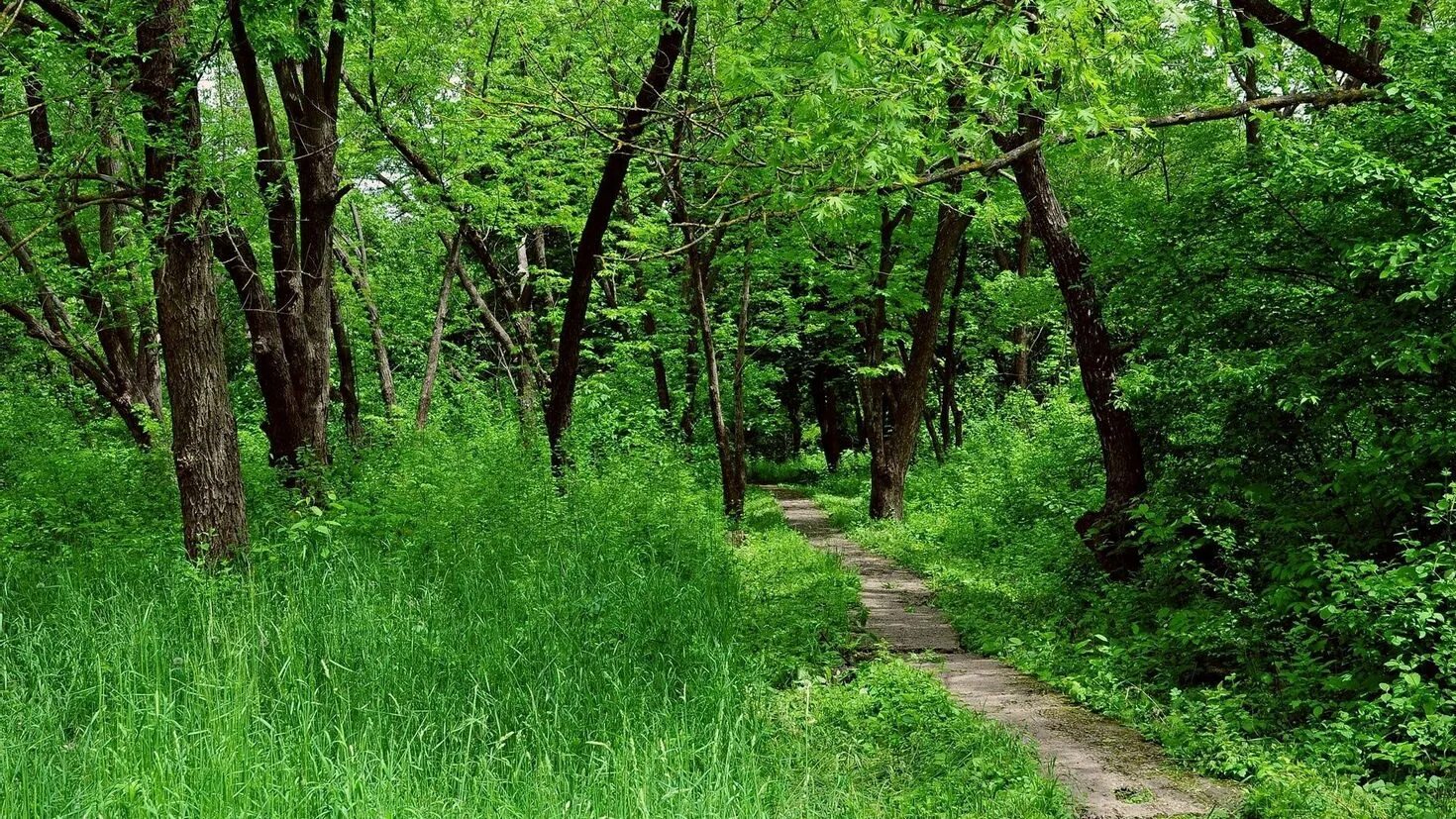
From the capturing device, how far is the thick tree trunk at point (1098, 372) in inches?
348

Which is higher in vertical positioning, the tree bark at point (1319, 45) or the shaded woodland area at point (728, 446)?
the tree bark at point (1319, 45)

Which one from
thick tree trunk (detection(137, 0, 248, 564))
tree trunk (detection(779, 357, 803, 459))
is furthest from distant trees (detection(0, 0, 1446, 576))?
tree trunk (detection(779, 357, 803, 459))

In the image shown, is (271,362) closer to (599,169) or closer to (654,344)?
(599,169)

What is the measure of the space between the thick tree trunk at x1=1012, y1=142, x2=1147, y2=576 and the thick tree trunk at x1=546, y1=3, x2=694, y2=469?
12.4 feet

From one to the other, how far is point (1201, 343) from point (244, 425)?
19648 mm

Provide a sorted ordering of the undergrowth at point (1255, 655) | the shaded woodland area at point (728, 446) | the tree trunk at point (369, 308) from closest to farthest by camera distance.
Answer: the undergrowth at point (1255, 655) < the shaded woodland area at point (728, 446) < the tree trunk at point (369, 308)

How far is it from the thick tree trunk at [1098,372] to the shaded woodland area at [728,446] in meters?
0.04

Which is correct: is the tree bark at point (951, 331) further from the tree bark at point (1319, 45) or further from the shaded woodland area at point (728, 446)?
the tree bark at point (1319, 45)

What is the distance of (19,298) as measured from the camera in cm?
1398

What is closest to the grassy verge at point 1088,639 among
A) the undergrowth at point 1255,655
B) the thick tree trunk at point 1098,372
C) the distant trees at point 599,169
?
the undergrowth at point 1255,655

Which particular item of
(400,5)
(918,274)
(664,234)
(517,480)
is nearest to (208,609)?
(517,480)

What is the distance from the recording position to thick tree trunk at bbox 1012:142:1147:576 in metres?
8.85

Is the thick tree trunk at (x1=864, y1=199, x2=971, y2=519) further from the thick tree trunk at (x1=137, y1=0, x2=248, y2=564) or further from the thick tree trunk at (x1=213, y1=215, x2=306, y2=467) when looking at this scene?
the thick tree trunk at (x1=137, y1=0, x2=248, y2=564)

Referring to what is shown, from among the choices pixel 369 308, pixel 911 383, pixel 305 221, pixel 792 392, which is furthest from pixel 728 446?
pixel 792 392
